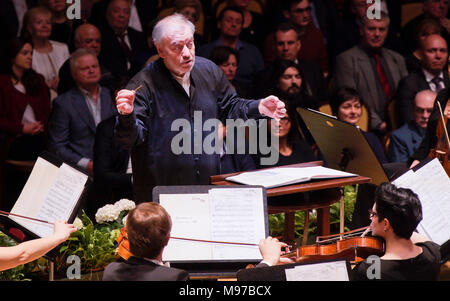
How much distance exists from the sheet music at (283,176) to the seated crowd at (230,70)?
43.9 inches

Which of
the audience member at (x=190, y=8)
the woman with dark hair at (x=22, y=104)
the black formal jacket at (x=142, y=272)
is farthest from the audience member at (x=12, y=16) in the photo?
the black formal jacket at (x=142, y=272)

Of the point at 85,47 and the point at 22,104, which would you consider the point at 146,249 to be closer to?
the point at 22,104

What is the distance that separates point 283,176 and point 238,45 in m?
2.81

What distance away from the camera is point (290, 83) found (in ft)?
17.4

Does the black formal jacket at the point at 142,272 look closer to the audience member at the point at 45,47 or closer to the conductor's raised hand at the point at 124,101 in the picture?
the conductor's raised hand at the point at 124,101

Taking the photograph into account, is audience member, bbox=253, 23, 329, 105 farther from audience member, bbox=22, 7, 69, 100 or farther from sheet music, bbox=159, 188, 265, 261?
sheet music, bbox=159, 188, 265, 261

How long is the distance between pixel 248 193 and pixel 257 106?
690 mm

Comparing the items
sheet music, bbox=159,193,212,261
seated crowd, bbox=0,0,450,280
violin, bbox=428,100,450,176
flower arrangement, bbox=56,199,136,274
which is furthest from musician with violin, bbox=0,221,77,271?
violin, bbox=428,100,450,176

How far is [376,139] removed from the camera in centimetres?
507

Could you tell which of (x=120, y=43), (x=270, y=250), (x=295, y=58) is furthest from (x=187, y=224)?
(x=295, y=58)

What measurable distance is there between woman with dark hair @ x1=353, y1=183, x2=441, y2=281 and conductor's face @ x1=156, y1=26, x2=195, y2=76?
3.82 feet

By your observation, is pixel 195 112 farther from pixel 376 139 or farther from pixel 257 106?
pixel 376 139
